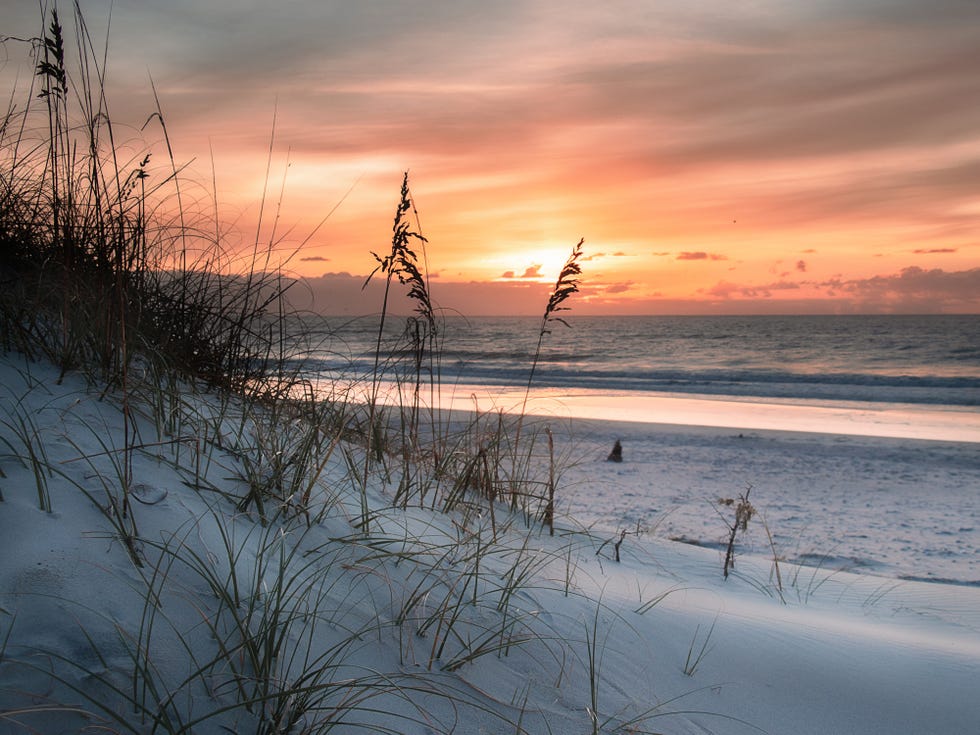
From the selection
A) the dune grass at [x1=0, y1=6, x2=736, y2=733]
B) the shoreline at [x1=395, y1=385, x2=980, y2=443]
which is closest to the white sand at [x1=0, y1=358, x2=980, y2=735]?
the dune grass at [x1=0, y1=6, x2=736, y2=733]

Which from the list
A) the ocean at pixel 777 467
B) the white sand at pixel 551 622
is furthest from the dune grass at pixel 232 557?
the ocean at pixel 777 467

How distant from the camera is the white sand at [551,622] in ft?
4.25

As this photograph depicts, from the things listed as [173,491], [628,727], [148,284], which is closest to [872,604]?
[628,727]

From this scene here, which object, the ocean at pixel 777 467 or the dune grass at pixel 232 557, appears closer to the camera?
the dune grass at pixel 232 557

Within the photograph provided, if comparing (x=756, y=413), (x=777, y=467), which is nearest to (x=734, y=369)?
(x=756, y=413)

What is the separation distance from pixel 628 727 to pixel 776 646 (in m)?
0.88

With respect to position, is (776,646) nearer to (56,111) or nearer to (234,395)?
(234,395)

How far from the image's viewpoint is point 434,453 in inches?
125

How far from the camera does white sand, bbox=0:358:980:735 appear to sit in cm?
130

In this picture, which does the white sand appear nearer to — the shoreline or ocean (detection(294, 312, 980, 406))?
ocean (detection(294, 312, 980, 406))

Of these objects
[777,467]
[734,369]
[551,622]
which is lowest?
[777,467]

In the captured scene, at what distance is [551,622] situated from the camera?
6.56 ft

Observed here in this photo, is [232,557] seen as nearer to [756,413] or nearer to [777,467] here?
[777,467]

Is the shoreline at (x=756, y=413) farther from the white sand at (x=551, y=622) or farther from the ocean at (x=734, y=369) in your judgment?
the white sand at (x=551, y=622)
